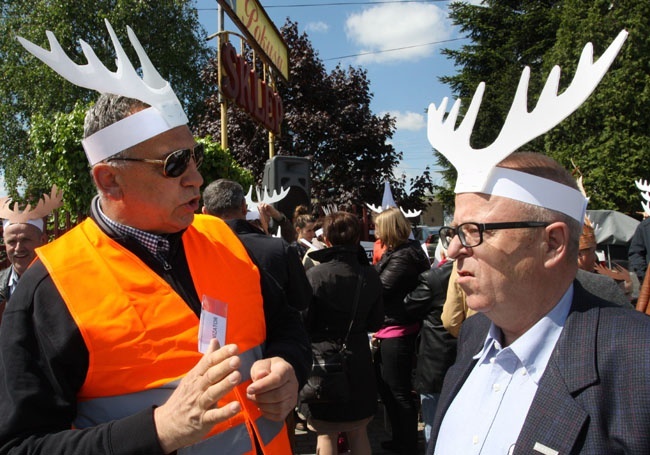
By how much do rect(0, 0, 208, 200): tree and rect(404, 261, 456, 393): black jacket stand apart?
1869 cm

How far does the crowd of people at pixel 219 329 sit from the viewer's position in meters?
1.28

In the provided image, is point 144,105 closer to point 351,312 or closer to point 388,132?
point 351,312

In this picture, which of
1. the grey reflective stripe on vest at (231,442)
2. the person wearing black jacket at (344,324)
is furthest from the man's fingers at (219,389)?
the person wearing black jacket at (344,324)

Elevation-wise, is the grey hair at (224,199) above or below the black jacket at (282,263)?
above

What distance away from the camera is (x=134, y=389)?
4.90 feet

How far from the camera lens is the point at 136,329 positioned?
151cm

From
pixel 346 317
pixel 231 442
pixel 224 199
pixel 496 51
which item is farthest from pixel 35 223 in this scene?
pixel 496 51

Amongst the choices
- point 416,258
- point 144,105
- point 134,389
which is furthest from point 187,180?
point 416,258

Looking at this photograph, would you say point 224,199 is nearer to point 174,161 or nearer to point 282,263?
point 282,263

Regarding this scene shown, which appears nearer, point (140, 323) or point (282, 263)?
point (140, 323)

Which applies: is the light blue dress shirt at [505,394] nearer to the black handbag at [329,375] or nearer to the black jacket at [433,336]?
the black handbag at [329,375]

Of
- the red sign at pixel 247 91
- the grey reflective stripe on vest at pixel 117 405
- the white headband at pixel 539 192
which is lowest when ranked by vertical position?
the grey reflective stripe on vest at pixel 117 405

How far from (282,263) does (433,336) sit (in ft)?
5.26

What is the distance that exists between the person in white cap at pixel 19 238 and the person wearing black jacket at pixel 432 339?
2721 mm
